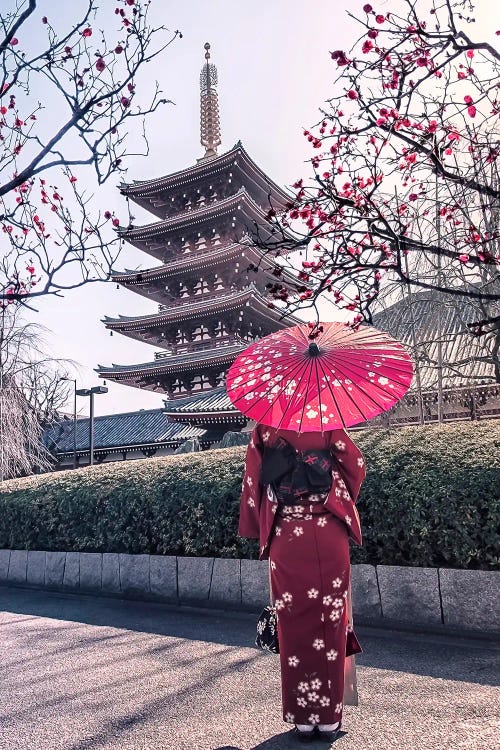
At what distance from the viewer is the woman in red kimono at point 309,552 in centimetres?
277

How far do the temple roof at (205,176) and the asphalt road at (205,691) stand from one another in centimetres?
1980

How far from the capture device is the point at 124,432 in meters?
26.0

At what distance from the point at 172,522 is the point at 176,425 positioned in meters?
18.1

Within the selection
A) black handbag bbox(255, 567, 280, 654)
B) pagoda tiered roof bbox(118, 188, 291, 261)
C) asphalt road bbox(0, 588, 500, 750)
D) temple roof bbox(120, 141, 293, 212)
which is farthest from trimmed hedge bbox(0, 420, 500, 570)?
temple roof bbox(120, 141, 293, 212)

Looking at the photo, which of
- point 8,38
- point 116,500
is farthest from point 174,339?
point 8,38

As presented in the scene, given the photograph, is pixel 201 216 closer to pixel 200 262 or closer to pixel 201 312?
pixel 200 262

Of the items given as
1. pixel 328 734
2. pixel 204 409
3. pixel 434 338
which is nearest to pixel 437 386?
pixel 434 338

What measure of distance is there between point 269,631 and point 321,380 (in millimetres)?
1370

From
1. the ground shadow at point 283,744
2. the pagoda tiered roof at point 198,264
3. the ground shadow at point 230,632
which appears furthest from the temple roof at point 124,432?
the ground shadow at point 283,744

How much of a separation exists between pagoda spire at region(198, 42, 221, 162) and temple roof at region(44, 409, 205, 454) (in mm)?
12136

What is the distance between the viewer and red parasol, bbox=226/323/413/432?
2877mm

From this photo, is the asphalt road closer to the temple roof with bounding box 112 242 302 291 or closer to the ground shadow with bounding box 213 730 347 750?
the ground shadow with bounding box 213 730 347 750

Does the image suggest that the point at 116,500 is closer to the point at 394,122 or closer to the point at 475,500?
the point at 475,500

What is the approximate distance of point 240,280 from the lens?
76.7ft
